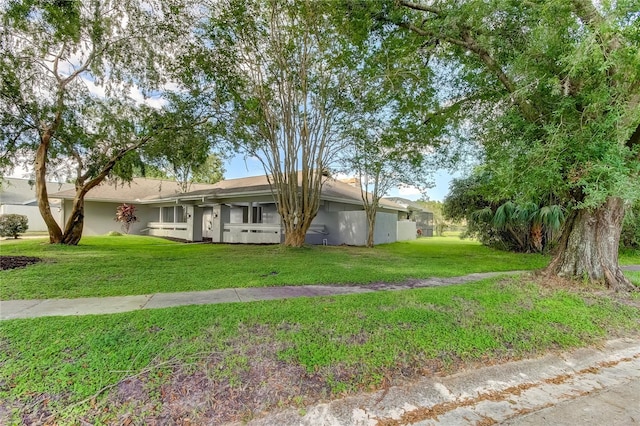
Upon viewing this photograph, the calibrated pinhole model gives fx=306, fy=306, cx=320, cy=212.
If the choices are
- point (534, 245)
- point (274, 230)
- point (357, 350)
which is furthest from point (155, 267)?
point (534, 245)

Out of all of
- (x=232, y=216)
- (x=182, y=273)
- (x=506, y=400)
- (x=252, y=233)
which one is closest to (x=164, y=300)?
(x=182, y=273)

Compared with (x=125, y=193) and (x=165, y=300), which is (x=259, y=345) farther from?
(x=125, y=193)

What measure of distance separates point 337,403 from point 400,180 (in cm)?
1507

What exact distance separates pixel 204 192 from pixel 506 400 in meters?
17.6

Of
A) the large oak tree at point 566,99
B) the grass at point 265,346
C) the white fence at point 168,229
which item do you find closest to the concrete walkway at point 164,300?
the grass at point 265,346

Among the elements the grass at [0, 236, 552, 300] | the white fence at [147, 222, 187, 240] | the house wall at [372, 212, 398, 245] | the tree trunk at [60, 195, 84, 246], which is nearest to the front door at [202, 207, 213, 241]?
the white fence at [147, 222, 187, 240]

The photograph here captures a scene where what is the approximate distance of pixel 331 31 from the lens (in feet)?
31.1

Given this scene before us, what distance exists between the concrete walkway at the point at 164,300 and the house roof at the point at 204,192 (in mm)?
9382

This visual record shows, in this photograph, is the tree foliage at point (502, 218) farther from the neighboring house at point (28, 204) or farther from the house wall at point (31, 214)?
the house wall at point (31, 214)

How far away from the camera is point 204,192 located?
17.9 m

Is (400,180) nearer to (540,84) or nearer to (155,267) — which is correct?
(540,84)

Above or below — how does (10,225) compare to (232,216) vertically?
below

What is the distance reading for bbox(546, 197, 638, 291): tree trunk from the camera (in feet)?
20.3

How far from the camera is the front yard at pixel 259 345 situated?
2.52 meters
